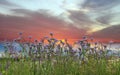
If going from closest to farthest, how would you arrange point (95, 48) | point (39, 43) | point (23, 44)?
point (39, 43) → point (23, 44) → point (95, 48)

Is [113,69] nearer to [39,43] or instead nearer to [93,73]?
[93,73]

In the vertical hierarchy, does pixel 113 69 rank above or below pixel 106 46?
below

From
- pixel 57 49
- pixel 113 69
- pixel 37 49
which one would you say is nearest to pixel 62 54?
pixel 57 49

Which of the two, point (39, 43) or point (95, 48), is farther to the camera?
point (95, 48)

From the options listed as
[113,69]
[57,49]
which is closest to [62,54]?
[57,49]

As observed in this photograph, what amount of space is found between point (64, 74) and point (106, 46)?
4.98 ft

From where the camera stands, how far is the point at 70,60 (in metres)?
8.45

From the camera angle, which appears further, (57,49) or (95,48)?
(95,48)

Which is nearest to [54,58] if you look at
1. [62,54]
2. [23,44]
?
[62,54]

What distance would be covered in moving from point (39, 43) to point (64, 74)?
1.08 meters

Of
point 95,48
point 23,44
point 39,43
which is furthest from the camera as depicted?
point 95,48

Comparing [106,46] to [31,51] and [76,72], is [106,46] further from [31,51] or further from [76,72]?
[31,51]

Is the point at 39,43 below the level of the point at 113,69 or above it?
above

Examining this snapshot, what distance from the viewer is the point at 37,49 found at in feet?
25.9
